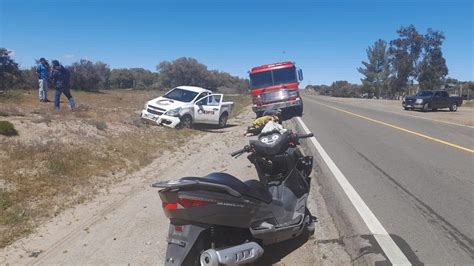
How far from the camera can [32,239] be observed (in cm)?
593

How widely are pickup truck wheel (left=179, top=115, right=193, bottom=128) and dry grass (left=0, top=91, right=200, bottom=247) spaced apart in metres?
3.64

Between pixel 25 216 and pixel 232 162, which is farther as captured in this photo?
pixel 232 162

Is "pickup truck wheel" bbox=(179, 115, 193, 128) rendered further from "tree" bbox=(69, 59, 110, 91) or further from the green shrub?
"tree" bbox=(69, 59, 110, 91)

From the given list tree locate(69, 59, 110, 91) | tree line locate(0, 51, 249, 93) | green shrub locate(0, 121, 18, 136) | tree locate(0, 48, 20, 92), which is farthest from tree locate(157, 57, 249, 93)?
green shrub locate(0, 121, 18, 136)

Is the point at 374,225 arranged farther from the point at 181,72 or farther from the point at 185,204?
the point at 181,72

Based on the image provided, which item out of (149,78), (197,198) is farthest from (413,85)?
(197,198)

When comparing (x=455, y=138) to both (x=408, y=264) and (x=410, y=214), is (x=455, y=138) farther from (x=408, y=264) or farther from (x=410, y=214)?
(x=408, y=264)

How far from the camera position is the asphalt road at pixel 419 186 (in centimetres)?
558

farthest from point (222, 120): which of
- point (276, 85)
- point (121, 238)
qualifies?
point (121, 238)

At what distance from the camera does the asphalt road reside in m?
5.58

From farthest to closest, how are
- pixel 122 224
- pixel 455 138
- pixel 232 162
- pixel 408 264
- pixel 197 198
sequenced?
pixel 455 138 < pixel 232 162 < pixel 122 224 < pixel 408 264 < pixel 197 198

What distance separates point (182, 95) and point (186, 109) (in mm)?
1401

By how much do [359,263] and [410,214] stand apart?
2096 mm

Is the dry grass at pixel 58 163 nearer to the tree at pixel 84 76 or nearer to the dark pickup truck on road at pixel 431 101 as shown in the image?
the tree at pixel 84 76
